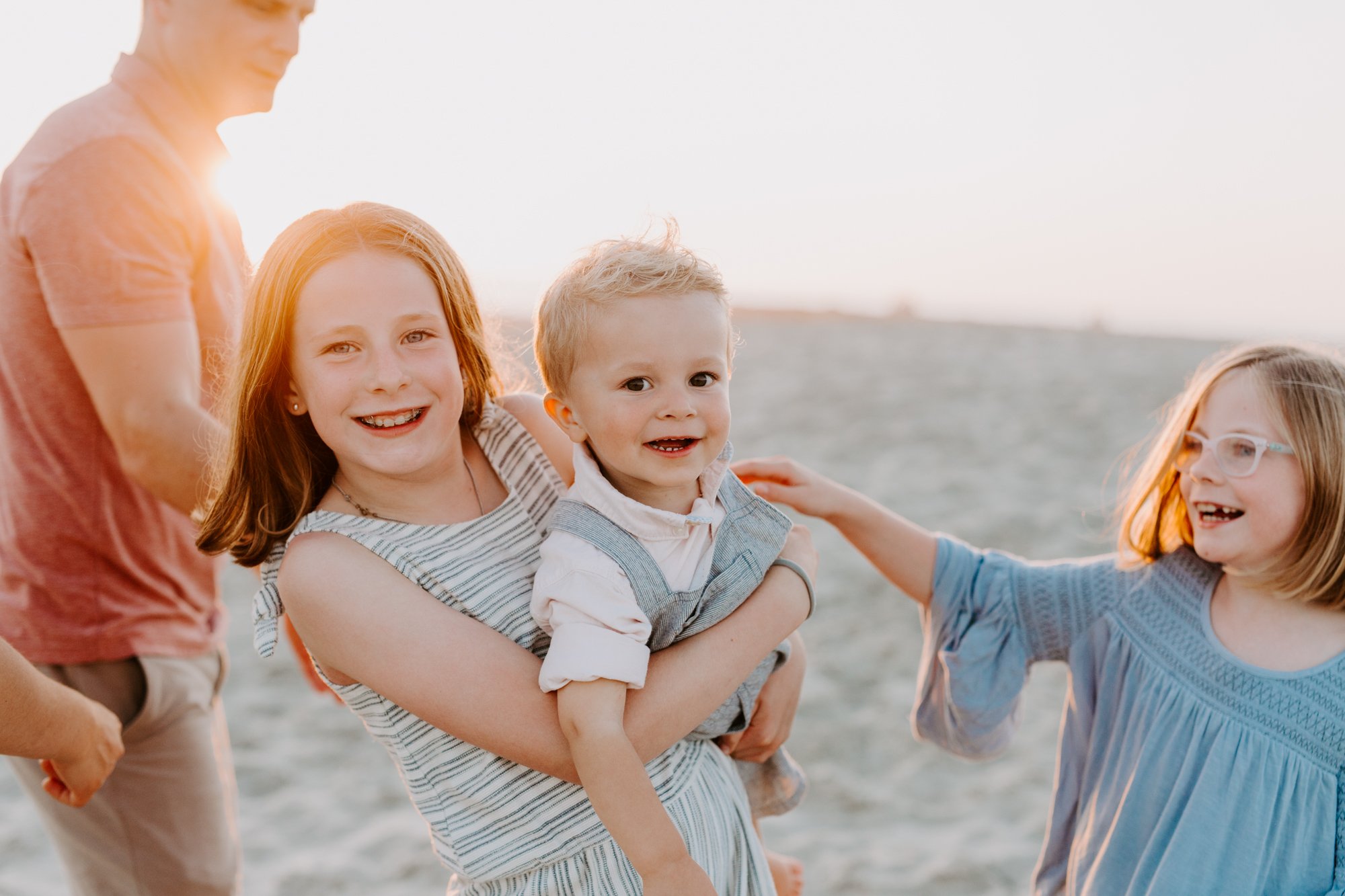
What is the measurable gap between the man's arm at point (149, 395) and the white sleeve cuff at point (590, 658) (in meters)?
0.78

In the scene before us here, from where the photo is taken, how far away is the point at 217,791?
2.05 meters

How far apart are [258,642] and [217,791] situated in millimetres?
831

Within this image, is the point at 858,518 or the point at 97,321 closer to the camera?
the point at 97,321

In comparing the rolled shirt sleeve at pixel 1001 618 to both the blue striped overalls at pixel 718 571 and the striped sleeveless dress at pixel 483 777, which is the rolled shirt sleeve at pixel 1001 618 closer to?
the blue striped overalls at pixel 718 571

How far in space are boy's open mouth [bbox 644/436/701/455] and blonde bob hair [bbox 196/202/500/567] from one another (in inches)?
14.1

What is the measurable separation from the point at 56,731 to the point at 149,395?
1.85ft

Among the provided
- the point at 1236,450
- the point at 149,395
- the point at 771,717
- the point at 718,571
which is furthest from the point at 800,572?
the point at 149,395

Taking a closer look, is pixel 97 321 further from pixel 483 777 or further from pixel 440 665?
pixel 483 777

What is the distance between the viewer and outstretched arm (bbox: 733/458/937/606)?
202 cm

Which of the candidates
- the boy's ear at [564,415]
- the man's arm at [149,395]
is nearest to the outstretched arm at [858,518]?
the boy's ear at [564,415]

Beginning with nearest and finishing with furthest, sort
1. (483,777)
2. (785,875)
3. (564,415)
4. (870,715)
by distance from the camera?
(483,777) < (564,415) < (785,875) < (870,715)

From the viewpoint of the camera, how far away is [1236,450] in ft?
5.93

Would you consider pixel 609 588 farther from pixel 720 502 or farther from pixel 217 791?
pixel 217 791

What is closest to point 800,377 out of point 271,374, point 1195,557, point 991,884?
point 991,884
